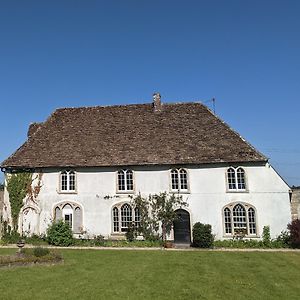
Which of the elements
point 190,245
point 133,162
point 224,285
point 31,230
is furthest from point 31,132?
point 224,285

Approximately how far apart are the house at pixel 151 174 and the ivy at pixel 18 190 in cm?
44

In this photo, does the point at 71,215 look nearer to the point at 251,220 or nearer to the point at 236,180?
the point at 236,180

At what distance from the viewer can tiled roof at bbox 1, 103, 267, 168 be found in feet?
93.7

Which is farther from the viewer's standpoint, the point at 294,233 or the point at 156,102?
the point at 156,102

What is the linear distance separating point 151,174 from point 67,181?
728 cm

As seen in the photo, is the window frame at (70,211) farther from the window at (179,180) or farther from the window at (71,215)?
the window at (179,180)

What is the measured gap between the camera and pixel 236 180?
27672 millimetres

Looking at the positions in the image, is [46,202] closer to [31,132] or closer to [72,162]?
[72,162]

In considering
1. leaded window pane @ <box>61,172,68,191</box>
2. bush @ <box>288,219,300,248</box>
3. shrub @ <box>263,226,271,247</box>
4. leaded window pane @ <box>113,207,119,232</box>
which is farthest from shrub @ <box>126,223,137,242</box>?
bush @ <box>288,219,300,248</box>

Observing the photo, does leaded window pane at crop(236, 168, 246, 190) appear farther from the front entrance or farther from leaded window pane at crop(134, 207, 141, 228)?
leaded window pane at crop(134, 207, 141, 228)

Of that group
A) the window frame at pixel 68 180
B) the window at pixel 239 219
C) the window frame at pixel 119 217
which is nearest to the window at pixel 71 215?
the window frame at pixel 68 180

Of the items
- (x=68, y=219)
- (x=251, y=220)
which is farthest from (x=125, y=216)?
(x=251, y=220)

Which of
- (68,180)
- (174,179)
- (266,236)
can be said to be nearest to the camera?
(266,236)

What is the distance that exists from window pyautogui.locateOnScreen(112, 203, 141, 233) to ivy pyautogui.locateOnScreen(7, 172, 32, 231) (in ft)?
26.2
